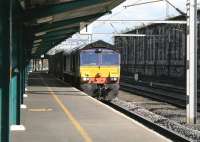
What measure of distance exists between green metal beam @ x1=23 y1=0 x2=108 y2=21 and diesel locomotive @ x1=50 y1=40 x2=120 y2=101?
16652 mm

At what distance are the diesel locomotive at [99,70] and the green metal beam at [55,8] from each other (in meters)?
16.7

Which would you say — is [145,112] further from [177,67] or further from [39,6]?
[177,67]

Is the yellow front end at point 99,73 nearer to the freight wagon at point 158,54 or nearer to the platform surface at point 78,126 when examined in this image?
the platform surface at point 78,126

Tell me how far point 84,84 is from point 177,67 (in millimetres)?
24208

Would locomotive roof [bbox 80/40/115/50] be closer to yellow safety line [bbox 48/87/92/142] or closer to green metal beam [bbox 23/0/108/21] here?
yellow safety line [bbox 48/87/92/142]

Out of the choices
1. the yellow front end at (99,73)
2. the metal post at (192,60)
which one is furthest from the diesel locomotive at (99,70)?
the metal post at (192,60)

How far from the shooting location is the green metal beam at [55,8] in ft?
48.1

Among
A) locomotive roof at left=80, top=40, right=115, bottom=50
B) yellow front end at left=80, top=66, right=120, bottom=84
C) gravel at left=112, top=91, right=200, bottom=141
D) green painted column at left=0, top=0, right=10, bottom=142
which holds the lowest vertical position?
gravel at left=112, top=91, right=200, bottom=141

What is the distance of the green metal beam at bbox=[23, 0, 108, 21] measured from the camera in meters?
14.7

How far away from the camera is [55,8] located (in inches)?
604

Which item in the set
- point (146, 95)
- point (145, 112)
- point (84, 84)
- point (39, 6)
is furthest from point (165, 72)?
point (39, 6)

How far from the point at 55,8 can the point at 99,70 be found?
59.1 feet

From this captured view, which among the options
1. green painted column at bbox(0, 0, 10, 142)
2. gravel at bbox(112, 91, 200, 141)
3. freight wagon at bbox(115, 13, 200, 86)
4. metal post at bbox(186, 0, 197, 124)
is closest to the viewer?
green painted column at bbox(0, 0, 10, 142)

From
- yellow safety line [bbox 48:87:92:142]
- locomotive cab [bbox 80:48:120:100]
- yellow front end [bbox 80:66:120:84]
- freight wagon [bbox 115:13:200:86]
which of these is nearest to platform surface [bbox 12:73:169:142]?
yellow safety line [bbox 48:87:92:142]
